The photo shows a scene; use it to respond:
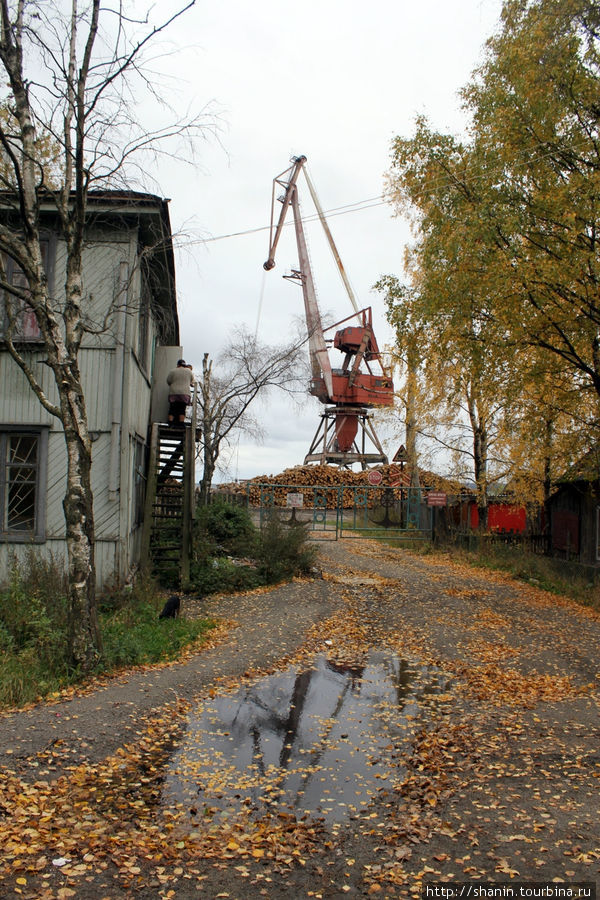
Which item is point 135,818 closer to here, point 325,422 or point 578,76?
point 578,76

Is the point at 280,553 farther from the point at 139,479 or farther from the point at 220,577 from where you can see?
the point at 139,479

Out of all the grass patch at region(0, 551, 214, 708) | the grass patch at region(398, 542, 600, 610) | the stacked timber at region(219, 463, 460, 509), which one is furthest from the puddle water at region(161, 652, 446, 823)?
the stacked timber at region(219, 463, 460, 509)

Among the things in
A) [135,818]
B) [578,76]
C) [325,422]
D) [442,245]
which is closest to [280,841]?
[135,818]

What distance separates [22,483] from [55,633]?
4.16 metres

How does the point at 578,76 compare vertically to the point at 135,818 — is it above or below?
above

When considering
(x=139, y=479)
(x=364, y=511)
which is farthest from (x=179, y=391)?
(x=364, y=511)

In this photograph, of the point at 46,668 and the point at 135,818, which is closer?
the point at 135,818

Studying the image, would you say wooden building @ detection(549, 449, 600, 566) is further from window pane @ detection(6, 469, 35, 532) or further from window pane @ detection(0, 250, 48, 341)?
window pane @ detection(0, 250, 48, 341)

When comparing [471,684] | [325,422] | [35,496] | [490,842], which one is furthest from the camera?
[325,422]

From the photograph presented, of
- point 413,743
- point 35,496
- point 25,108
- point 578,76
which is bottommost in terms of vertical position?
point 413,743

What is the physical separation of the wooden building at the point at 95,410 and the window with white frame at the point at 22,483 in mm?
16

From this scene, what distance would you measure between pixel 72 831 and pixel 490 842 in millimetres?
2692

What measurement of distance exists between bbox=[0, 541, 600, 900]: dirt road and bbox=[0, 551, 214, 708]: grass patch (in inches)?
17.4

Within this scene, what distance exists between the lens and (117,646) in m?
8.31
